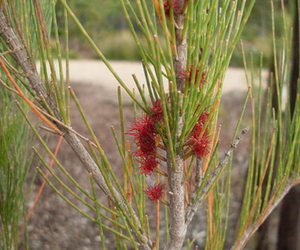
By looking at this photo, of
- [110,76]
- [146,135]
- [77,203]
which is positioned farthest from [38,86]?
[110,76]

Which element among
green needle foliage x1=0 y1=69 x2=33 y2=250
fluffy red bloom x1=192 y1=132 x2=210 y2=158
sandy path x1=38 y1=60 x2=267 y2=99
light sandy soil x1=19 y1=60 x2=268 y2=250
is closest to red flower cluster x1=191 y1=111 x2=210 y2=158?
fluffy red bloom x1=192 y1=132 x2=210 y2=158

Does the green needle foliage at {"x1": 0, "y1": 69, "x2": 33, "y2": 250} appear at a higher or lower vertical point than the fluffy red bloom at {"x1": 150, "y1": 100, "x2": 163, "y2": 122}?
lower

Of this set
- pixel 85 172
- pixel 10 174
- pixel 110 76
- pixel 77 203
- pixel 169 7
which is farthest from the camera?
pixel 110 76

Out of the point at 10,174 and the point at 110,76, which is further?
the point at 110,76

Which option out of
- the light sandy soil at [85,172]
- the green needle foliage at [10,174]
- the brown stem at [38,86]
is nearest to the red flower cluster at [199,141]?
the brown stem at [38,86]

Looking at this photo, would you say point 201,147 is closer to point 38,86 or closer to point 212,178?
point 212,178

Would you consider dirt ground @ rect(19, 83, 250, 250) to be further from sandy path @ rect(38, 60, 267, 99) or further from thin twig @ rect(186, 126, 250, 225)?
thin twig @ rect(186, 126, 250, 225)

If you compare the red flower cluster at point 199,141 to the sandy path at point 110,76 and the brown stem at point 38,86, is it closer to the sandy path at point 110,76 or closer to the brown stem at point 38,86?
the brown stem at point 38,86

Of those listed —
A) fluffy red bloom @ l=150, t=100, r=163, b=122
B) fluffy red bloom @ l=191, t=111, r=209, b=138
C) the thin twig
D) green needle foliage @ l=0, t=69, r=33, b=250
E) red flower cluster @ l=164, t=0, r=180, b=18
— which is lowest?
green needle foliage @ l=0, t=69, r=33, b=250
